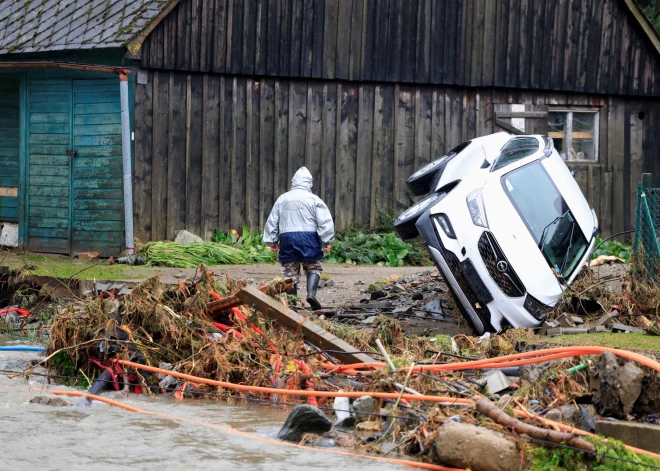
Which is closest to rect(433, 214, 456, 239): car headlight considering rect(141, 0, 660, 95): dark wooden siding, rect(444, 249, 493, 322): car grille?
rect(444, 249, 493, 322): car grille

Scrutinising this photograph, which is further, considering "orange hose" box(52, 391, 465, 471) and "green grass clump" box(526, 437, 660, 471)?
"orange hose" box(52, 391, 465, 471)

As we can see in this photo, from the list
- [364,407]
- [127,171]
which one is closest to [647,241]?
[364,407]

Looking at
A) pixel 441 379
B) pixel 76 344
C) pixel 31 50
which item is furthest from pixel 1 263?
pixel 441 379

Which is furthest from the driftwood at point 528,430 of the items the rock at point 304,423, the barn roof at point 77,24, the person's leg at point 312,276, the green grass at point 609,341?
the barn roof at point 77,24

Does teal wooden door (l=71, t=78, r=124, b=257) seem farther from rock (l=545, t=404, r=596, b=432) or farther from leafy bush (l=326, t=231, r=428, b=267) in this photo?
rock (l=545, t=404, r=596, b=432)

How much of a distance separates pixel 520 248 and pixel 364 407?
367 cm

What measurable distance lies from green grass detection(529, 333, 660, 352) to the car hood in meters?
0.80

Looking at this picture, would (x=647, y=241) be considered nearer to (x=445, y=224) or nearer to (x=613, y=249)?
(x=445, y=224)

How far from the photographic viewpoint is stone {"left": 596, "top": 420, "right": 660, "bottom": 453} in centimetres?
663

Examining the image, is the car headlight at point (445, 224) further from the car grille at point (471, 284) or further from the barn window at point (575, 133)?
the barn window at point (575, 133)

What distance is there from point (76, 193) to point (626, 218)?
1046 centimetres

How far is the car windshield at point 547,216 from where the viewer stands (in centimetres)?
1079

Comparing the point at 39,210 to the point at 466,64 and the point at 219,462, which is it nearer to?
the point at 466,64

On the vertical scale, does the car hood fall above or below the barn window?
below
